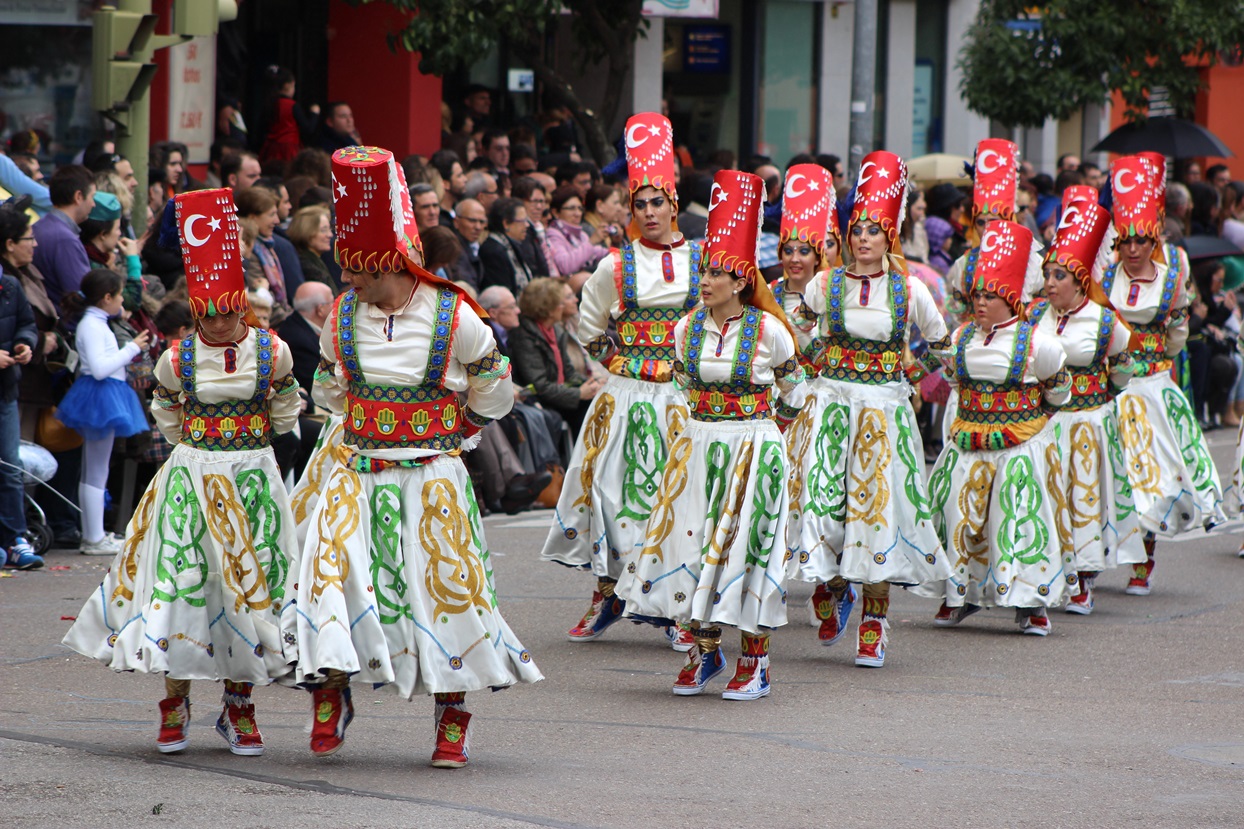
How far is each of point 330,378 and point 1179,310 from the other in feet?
19.0

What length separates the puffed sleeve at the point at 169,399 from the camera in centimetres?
665

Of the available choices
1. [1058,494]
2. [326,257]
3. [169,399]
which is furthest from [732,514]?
[326,257]

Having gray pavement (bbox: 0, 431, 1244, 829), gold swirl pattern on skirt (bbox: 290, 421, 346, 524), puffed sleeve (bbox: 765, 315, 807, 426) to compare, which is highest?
puffed sleeve (bbox: 765, 315, 807, 426)

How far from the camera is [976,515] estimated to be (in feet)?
30.0

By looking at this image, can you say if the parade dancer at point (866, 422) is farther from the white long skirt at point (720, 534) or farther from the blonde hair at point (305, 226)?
the blonde hair at point (305, 226)

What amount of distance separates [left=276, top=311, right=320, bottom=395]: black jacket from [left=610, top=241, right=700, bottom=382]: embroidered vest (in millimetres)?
2763

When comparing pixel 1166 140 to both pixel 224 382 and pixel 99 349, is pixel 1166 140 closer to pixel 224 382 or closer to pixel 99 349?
pixel 99 349

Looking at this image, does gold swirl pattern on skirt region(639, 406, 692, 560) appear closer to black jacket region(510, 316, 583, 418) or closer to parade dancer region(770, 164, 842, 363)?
parade dancer region(770, 164, 842, 363)

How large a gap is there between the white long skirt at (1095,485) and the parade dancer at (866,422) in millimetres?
1222

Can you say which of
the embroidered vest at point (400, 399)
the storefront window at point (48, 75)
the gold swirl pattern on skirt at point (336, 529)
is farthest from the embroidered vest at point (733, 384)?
the storefront window at point (48, 75)

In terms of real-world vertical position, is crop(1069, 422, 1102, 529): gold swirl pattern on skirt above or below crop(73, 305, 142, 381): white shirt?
below

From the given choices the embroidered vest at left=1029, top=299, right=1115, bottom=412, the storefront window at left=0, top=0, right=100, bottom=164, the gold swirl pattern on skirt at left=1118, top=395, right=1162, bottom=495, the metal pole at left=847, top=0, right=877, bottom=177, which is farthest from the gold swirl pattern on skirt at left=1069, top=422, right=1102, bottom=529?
the storefront window at left=0, top=0, right=100, bottom=164

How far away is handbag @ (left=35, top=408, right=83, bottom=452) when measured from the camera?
1024cm

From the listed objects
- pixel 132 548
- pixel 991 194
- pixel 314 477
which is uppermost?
pixel 991 194
